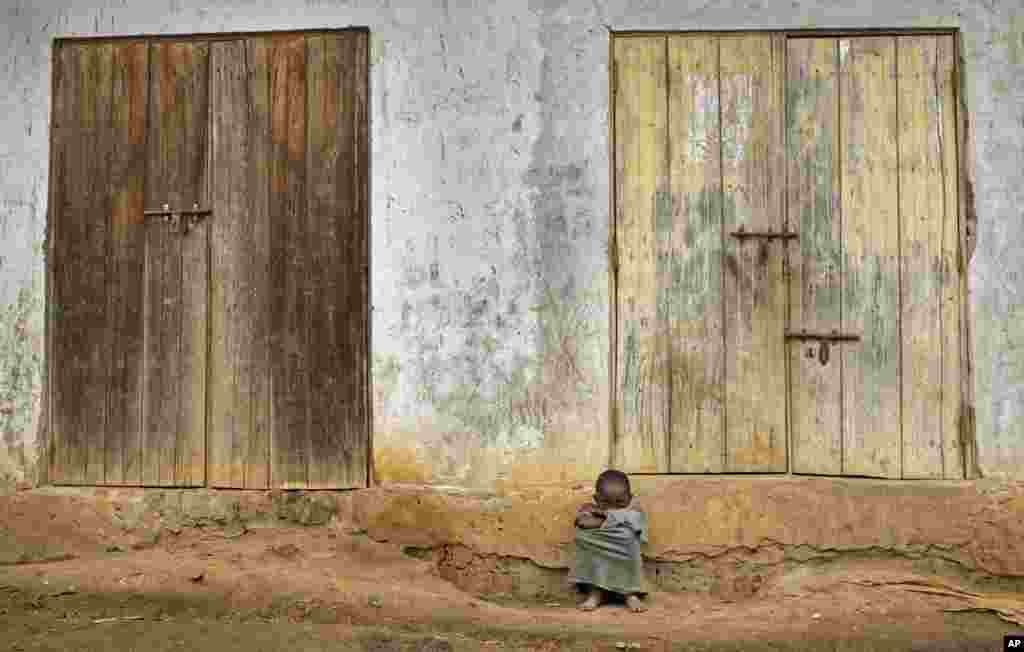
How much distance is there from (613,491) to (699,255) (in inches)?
47.1

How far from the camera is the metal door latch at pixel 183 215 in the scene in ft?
16.4

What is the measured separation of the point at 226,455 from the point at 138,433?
0.46m

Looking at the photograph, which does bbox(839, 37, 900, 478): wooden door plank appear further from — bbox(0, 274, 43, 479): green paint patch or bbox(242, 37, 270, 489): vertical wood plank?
bbox(0, 274, 43, 479): green paint patch

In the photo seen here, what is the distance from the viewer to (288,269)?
4.95m

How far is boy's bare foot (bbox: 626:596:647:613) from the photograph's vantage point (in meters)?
4.52

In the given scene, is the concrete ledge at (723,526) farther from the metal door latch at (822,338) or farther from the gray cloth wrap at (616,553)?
the metal door latch at (822,338)

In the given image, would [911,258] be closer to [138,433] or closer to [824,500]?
[824,500]

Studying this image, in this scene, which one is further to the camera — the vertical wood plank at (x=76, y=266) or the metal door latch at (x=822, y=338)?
the vertical wood plank at (x=76, y=266)

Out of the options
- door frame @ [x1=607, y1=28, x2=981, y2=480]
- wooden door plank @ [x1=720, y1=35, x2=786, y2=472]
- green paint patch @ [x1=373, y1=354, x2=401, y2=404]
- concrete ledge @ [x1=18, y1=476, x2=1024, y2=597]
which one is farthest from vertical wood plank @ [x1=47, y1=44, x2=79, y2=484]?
wooden door plank @ [x1=720, y1=35, x2=786, y2=472]

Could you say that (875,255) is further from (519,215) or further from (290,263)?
(290,263)

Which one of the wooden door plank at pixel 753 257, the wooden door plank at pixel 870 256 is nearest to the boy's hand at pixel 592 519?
the wooden door plank at pixel 753 257

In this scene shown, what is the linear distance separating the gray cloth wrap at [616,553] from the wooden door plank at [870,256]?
3.50 feet

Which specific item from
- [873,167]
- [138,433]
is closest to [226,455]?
[138,433]

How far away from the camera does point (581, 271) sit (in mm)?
4824
